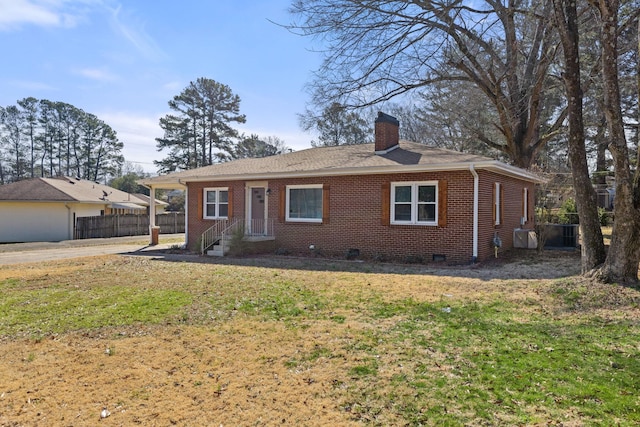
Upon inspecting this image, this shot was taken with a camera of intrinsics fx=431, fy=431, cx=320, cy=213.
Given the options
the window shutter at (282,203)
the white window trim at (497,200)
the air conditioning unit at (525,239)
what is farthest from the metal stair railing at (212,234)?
the air conditioning unit at (525,239)

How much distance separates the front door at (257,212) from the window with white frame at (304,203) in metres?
1.19

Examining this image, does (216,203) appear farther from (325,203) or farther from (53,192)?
(53,192)

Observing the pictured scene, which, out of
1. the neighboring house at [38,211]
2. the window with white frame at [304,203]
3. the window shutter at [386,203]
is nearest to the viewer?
the window shutter at [386,203]

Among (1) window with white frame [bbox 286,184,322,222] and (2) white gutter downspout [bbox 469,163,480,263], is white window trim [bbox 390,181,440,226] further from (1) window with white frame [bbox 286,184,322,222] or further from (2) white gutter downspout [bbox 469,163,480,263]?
(1) window with white frame [bbox 286,184,322,222]

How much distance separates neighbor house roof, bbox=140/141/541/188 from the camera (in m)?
11.8

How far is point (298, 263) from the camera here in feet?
39.3

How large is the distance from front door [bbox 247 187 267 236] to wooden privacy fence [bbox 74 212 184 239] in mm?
14525

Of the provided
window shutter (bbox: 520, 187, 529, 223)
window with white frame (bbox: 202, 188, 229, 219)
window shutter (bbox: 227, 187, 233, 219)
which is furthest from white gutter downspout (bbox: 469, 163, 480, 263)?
window with white frame (bbox: 202, 188, 229, 219)

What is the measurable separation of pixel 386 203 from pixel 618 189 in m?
5.97

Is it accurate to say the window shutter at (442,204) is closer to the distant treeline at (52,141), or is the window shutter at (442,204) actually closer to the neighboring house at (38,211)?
the neighboring house at (38,211)

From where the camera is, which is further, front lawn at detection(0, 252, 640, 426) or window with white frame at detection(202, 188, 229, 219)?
window with white frame at detection(202, 188, 229, 219)

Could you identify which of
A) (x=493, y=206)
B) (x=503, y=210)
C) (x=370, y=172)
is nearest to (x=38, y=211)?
(x=370, y=172)

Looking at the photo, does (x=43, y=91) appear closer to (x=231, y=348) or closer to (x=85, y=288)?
Result: (x=85, y=288)

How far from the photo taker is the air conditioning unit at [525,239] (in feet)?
45.7
